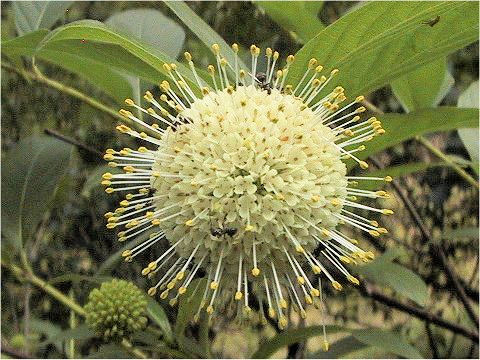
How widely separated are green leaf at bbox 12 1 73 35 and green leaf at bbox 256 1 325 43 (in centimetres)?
30

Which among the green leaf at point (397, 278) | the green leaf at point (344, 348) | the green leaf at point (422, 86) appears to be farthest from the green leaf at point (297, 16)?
the green leaf at point (344, 348)

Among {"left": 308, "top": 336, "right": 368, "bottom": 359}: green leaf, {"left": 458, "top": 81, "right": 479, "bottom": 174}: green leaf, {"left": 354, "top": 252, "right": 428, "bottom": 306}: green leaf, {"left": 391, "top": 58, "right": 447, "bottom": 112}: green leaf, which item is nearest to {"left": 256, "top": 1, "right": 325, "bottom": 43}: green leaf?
{"left": 391, "top": 58, "right": 447, "bottom": 112}: green leaf

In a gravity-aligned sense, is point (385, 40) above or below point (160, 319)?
above

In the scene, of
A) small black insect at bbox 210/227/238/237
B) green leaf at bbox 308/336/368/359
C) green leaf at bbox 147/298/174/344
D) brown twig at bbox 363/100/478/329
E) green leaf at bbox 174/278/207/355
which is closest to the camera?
small black insect at bbox 210/227/238/237

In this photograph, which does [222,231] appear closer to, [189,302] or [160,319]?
[189,302]

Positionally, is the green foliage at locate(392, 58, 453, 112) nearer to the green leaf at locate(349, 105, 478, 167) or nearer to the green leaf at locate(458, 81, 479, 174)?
the green leaf at locate(458, 81, 479, 174)

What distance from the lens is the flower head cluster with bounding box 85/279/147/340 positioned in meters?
1.02

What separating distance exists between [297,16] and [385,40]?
0.33m

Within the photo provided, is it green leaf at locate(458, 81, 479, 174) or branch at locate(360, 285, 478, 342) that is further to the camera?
branch at locate(360, 285, 478, 342)

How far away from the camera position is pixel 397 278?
112cm

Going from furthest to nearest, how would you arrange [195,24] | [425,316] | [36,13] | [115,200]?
[115,200] → [425,316] → [36,13] → [195,24]

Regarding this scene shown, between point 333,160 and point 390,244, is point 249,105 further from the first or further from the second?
point 390,244

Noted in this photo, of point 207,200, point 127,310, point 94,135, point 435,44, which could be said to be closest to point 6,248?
point 127,310

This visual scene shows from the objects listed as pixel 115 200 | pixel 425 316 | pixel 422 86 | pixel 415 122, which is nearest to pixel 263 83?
pixel 415 122
